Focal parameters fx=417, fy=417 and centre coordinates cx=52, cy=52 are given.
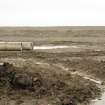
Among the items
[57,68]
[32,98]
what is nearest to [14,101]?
[32,98]

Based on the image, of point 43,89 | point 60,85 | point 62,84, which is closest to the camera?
point 43,89

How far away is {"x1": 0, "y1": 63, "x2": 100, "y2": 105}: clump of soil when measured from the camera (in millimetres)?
16941

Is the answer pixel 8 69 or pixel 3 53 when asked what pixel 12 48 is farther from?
pixel 8 69

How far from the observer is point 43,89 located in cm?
1792

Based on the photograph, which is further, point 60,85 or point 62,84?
point 62,84

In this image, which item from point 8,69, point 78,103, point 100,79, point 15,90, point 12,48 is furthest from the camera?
point 12,48

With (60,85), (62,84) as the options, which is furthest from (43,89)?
(62,84)

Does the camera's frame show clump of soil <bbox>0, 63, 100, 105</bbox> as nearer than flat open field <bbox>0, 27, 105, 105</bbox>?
No

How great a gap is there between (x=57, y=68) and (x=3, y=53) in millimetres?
9483

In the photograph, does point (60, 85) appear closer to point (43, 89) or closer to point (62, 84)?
point (62, 84)

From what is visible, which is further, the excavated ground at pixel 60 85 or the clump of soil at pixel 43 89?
the clump of soil at pixel 43 89

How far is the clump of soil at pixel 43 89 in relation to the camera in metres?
16.9

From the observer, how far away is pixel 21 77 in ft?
58.8

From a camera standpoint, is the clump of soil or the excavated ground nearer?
the excavated ground
